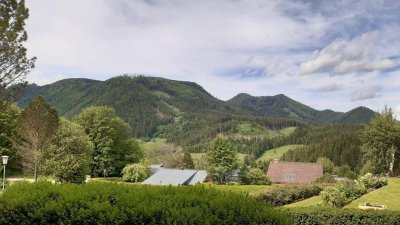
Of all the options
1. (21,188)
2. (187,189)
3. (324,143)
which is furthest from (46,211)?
(324,143)

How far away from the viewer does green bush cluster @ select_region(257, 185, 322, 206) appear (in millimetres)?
33250

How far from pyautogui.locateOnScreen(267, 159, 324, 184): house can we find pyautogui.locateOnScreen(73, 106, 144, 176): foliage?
100 ft

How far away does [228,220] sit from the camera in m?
7.43

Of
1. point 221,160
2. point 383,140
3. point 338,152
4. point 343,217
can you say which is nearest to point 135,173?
point 221,160

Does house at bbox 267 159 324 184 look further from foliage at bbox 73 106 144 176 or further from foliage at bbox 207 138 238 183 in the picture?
foliage at bbox 73 106 144 176

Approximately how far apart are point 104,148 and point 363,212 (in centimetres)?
5235

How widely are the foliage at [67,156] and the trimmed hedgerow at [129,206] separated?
42696mm

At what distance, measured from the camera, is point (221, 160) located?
67.3 m

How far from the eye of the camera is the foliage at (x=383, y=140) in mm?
46031

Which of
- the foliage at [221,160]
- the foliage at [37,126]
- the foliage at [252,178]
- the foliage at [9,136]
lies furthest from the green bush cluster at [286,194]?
the foliage at [9,136]

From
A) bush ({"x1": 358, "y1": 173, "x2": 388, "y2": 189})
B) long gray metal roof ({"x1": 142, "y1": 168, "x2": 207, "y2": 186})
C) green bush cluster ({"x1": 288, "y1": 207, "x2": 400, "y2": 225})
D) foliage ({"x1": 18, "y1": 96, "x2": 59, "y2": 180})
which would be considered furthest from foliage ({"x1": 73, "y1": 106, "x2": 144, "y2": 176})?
green bush cluster ({"x1": 288, "y1": 207, "x2": 400, "y2": 225})

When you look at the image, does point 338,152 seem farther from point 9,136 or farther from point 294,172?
point 9,136

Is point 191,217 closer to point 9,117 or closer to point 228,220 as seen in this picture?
point 228,220

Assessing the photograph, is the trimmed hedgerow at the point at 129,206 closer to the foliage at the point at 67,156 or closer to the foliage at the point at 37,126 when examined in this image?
the foliage at the point at 37,126
